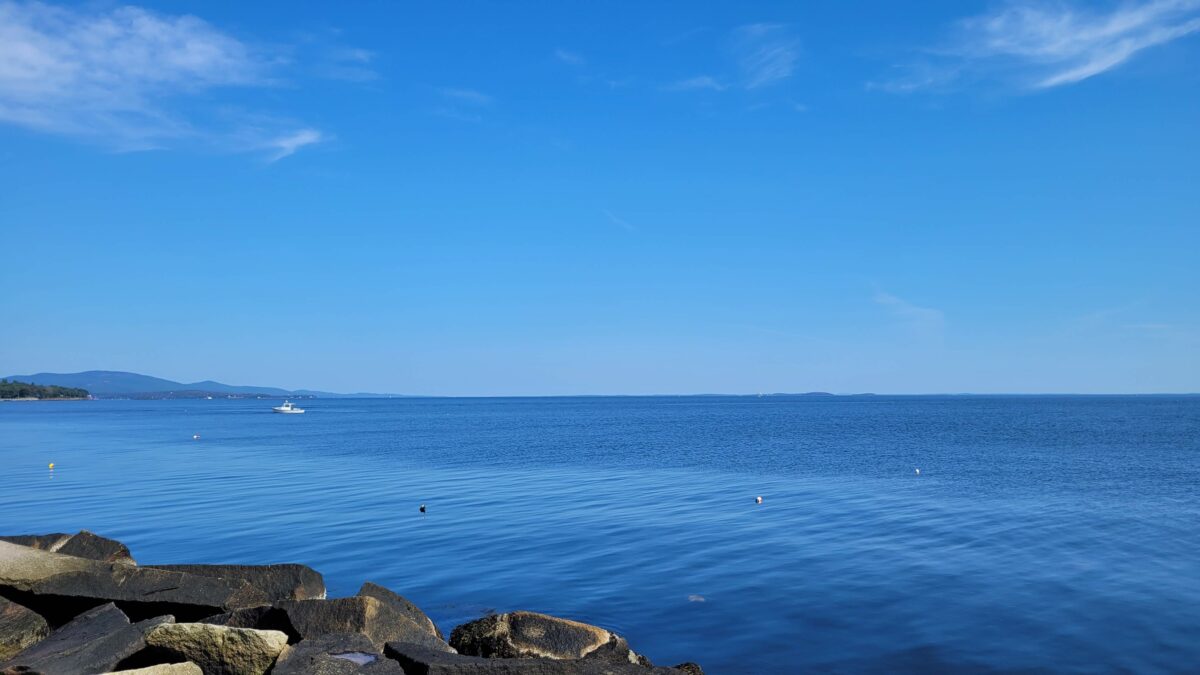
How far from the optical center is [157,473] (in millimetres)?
45125

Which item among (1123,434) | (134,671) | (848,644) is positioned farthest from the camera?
(1123,434)

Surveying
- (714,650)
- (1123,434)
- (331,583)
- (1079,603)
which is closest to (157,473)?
(331,583)

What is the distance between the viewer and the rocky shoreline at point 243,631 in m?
10.3

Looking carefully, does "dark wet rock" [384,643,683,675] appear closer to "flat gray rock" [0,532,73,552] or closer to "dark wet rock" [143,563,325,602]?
"dark wet rock" [143,563,325,602]

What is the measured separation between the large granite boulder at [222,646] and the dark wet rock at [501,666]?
1526 millimetres

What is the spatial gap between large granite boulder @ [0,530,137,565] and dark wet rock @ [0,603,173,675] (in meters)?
5.22

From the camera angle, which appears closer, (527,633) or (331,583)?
(527,633)

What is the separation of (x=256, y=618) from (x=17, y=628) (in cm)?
328

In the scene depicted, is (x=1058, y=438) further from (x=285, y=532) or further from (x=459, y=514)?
(x=285, y=532)

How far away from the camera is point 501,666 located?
10.2 m

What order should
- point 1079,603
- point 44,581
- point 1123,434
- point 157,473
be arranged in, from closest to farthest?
1. point 44,581
2. point 1079,603
3. point 157,473
4. point 1123,434

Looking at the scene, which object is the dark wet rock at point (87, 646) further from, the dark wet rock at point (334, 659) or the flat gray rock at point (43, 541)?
the flat gray rock at point (43, 541)

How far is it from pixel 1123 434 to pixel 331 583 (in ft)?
267

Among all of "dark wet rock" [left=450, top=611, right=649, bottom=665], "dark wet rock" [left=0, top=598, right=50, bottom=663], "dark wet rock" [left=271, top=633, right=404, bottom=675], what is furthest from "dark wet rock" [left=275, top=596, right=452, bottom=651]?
"dark wet rock" [left=0, top=598, right=50, bottom=663]
